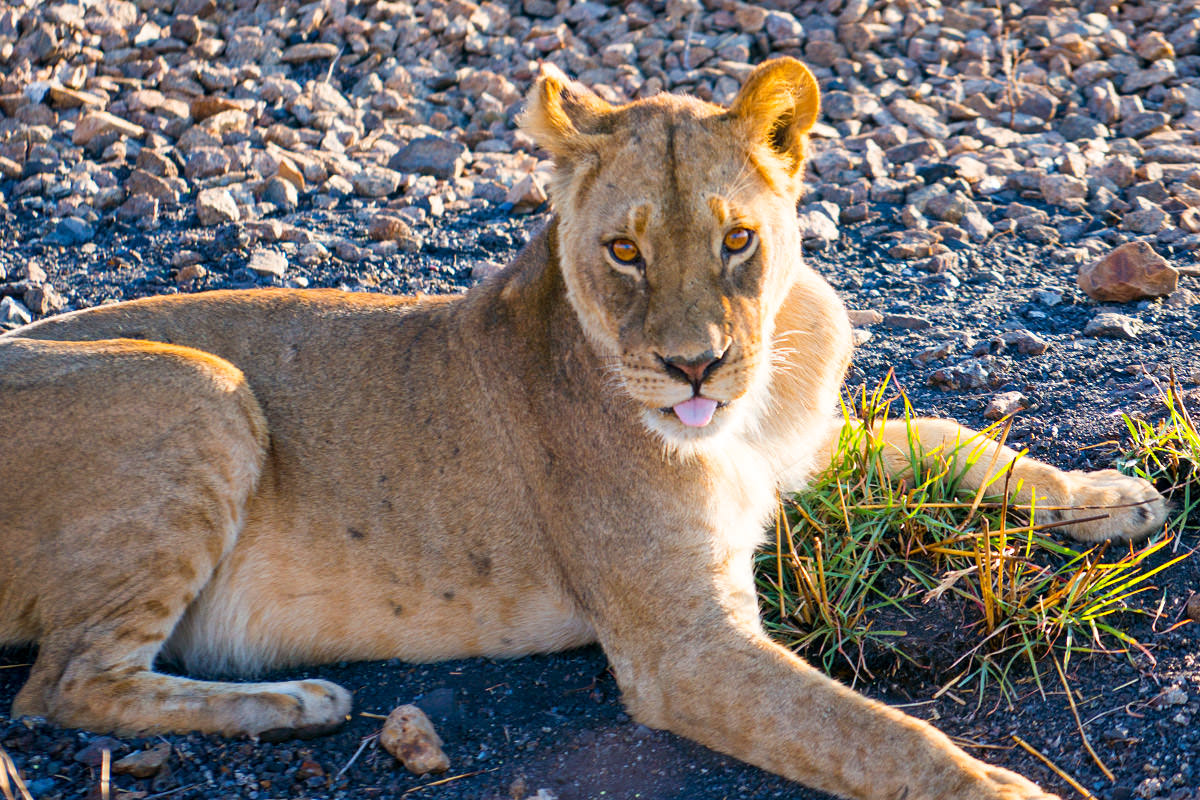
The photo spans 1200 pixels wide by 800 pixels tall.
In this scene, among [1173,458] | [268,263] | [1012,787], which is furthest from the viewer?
[268,263]

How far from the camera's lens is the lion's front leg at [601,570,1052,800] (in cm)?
328

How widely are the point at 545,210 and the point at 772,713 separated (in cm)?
453

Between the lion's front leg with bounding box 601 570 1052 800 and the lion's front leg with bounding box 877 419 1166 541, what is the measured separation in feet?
3.77

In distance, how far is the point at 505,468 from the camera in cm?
416

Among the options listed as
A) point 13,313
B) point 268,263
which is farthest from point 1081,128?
point 13,313

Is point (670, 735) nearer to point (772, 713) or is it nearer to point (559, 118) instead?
point (772, 713)

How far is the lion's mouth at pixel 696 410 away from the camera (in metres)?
3.50

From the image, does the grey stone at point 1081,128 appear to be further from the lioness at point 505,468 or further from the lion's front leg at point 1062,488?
the lioness at point 505,468

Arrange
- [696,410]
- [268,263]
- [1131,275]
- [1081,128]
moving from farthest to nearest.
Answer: [1081,128] → [268,263] → [1131,275] → [696,410]

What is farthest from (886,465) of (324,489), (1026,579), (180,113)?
(180,113)

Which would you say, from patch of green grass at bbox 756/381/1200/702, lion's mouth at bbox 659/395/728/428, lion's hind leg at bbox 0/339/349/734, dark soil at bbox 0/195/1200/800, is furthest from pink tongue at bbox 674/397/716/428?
lion's hind leg at bbox 0/339/349/734

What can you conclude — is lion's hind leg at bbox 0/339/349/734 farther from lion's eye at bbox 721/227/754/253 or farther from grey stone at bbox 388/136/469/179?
grey stone at bbox 388/136/469/179

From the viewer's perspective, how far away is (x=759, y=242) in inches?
144

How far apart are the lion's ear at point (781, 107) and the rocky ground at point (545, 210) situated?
178cm
